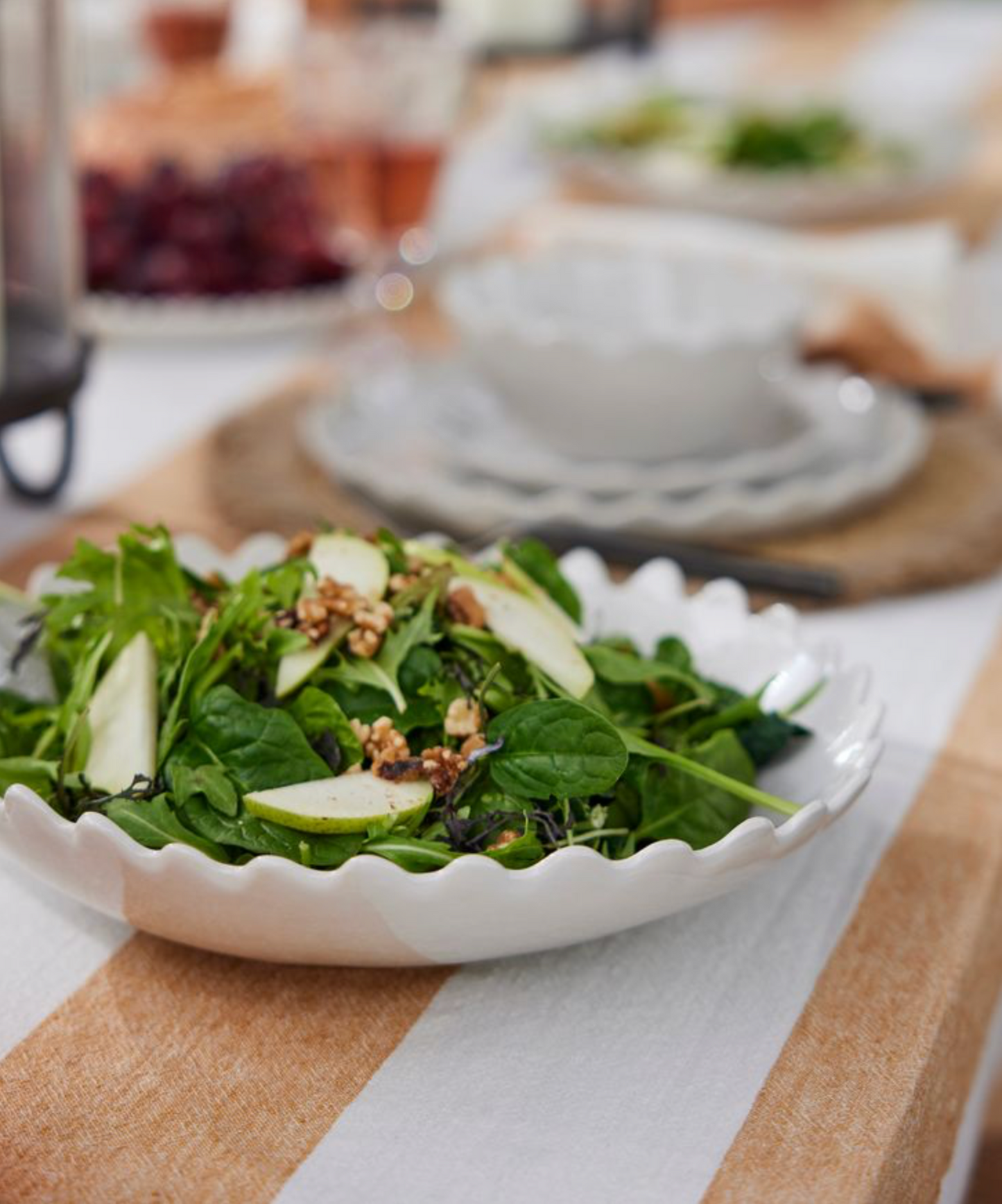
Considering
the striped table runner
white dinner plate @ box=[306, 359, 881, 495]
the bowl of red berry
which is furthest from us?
the bowl of red berry

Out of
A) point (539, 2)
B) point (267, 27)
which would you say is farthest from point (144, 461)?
point (267, 27)

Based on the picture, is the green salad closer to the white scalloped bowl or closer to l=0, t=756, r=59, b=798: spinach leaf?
l=0, t=756, r=59, b=798: spinach leaf

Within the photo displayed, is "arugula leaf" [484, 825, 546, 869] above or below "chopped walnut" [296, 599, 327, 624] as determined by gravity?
below

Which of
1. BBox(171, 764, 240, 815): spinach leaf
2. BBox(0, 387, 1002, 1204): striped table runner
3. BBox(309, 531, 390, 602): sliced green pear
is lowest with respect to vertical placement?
BBox(0, 387, 1002, 1204): striped table runner

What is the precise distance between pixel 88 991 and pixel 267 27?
323 centimetres

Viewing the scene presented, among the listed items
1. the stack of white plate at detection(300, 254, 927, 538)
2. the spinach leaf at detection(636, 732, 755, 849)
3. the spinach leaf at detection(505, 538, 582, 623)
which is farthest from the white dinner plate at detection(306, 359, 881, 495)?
the spinach leaf at detection(636, 732, 755, 849)

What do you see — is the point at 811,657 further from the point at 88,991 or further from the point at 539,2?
the point at 539,2

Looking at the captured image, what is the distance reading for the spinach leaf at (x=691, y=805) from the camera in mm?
661

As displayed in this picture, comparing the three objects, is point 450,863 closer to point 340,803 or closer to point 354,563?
point 340,803

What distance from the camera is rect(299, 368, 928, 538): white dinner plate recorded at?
1.10 metres

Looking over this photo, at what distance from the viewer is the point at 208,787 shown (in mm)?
627

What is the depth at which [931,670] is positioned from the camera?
3.23 feet

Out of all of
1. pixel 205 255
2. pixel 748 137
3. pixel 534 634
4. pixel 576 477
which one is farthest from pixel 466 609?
pixel 748 137

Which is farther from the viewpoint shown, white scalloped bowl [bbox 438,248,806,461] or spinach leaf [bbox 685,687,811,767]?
white scalloped bowl [bbox 438,248,806,461]
